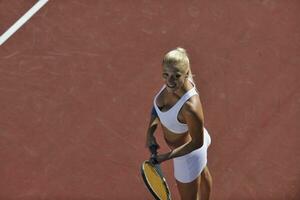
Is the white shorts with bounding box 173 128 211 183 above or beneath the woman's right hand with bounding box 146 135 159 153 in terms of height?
beneath

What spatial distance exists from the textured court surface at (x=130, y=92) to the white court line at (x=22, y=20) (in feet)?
0.28

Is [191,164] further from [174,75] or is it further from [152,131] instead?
[174,75]

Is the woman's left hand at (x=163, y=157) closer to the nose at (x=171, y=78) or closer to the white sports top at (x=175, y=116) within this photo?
the white sports top at (x=175, y=116)

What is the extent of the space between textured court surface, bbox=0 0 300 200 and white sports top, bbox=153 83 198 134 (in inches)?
65.6

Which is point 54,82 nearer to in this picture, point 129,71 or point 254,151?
point 129,71

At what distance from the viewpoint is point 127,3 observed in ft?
30.7

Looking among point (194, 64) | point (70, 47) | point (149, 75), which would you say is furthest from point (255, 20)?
point (70, 47)

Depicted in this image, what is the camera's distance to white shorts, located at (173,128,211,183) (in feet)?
19.8

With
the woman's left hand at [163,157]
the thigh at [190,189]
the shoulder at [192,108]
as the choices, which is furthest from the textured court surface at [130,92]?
the shoulder at [192,108]

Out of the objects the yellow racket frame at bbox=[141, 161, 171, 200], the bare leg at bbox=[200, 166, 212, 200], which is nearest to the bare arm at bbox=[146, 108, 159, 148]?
the yellow racket frame at bbox=[141, 161, 171, 200]

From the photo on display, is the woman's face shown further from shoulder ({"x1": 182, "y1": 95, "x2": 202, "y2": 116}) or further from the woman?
shoulder ({"x1": 182, "y1": 95, "x2": 202, "y2": 116})

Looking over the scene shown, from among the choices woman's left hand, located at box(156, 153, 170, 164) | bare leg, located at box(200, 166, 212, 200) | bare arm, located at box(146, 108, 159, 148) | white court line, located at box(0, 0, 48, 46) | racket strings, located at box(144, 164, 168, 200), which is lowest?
bare leg, located at box(200, 166, 212, 200)

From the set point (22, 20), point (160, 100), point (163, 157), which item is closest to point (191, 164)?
point (163, 157)

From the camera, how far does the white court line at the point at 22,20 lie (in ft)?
29.2
